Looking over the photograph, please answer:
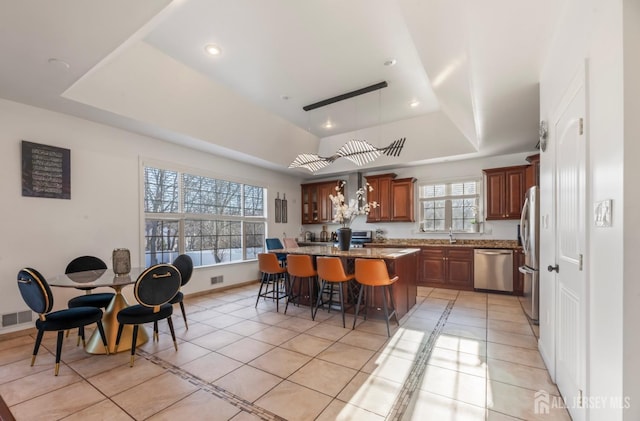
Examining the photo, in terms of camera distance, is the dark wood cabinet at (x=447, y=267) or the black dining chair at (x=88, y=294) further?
the dark wood cabinet at (x=447, y=267)

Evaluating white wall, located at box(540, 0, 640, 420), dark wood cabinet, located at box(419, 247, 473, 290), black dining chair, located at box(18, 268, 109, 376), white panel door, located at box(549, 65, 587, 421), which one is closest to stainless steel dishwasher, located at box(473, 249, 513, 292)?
dark wood cabinet, located at box(419, 247, 473, 290)

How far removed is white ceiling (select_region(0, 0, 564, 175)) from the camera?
2094mm

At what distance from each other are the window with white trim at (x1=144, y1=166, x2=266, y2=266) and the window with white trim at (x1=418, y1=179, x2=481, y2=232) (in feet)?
12.7

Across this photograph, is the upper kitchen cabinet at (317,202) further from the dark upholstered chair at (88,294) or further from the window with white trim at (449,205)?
the dark upholstered chair at (88,294)

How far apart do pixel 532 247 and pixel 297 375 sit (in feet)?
10.9

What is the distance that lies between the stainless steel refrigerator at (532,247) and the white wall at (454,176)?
191cm

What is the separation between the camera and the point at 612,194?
4.06 ft

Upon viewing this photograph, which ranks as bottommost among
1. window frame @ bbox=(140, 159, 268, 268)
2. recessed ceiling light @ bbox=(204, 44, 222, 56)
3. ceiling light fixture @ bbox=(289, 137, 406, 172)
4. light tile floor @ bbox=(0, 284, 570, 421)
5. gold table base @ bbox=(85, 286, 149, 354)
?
light tile floor @ bbox=(0, 284, 570, 421)

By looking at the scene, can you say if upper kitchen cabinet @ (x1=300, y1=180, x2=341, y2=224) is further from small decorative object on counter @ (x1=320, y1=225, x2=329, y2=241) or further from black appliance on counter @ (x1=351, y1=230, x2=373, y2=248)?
black appliance on counter @ (x1=351, y1=230, x2=373, y2=248)

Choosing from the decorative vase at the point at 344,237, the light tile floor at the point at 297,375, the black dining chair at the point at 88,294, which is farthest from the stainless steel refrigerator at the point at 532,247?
the black dining chair at the point at 88,294

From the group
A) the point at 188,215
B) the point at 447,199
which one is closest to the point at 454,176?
the point at 447,199

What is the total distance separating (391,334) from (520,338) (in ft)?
4.75

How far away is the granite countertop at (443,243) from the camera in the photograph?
5.23 metres

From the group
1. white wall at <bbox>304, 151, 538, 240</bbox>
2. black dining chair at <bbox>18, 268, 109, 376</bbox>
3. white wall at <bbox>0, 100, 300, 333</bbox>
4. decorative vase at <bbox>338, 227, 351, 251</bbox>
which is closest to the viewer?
black dining chair at <bbox>18, 268, 109, 376</bbox>
